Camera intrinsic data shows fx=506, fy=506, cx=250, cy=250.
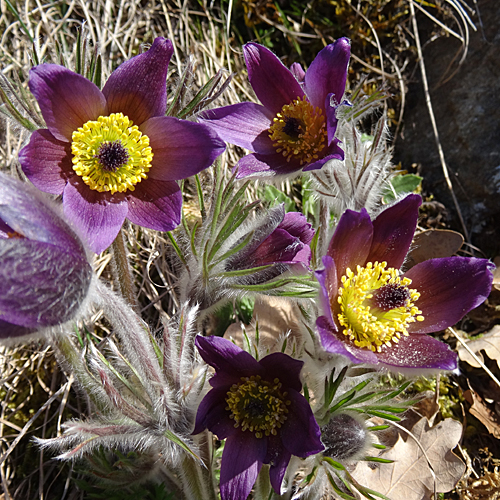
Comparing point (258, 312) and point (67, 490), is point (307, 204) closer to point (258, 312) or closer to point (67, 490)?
point (258, 312)

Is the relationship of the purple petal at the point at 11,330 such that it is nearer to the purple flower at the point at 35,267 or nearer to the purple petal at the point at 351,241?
the purple flower at the point at 35,267

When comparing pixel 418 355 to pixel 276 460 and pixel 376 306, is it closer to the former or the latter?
pixel 376 306

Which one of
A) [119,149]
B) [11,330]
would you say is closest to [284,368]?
[11,330]

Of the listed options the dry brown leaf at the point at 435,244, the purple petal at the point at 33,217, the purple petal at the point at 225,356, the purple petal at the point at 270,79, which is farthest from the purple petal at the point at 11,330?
the dry brown leaf at the point at 435,244

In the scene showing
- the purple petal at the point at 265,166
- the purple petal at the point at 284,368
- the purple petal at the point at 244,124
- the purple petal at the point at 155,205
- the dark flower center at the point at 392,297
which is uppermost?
the purple petal at the point at 244,124

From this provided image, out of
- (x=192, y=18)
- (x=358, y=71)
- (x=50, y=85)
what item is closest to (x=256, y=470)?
(x=50, y=85)

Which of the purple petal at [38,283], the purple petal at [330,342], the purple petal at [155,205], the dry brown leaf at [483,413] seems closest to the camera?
the purple petal at [38,283]

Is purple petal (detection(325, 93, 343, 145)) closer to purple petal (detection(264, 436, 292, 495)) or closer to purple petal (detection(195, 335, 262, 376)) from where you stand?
purple petal (detection(195, 335, 262, 376))
